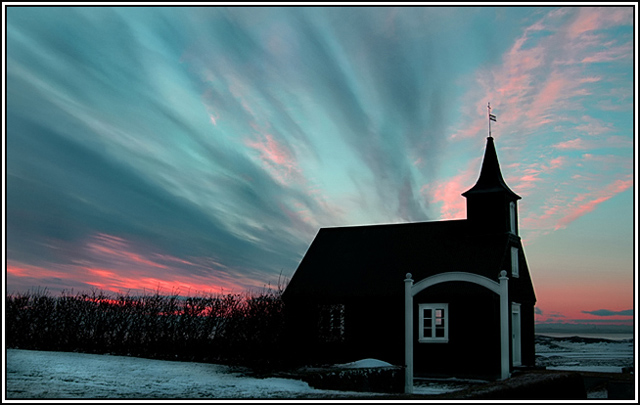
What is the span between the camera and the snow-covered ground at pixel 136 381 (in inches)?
649

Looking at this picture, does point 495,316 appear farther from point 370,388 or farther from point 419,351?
point 370,388

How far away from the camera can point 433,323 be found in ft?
86.2

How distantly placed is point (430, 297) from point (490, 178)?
676 cm

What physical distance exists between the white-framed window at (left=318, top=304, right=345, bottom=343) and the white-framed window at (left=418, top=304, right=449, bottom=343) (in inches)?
150

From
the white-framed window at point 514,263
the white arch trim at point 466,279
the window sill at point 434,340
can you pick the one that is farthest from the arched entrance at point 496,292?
the white-framed window at point 514,263

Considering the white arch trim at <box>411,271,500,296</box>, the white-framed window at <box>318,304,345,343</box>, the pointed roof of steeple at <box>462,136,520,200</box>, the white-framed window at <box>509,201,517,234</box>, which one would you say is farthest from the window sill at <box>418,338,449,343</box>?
the pointed roof of steeple at <box>462,136,520,200</box>

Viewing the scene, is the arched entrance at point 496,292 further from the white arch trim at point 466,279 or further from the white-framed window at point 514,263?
the white-framed window at point 514,263

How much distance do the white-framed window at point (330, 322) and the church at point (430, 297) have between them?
1.8 inches

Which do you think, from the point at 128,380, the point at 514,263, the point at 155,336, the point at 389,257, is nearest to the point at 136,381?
the point at 128,380

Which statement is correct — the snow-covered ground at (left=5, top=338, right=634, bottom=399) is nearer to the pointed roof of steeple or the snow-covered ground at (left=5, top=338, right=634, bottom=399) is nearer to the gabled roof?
the gabled roof

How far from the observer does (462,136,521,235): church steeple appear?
28.1 m

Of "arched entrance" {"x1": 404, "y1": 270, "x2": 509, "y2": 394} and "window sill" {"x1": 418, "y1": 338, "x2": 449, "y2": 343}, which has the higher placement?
"arched entrance" {"x1": 404, "y1": 270, "x2": 509, "y2": 394}

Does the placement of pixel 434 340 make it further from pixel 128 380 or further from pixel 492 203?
pixel 128 380

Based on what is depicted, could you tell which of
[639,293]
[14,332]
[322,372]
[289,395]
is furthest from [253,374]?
[639,293]
